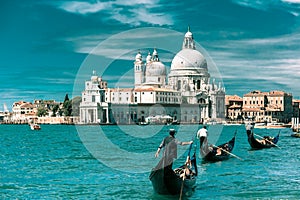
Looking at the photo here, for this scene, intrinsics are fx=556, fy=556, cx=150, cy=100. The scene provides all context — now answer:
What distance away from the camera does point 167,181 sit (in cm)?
830

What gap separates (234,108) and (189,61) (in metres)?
8.48

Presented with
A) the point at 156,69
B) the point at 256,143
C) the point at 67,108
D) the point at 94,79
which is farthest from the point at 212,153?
the point at 156,69

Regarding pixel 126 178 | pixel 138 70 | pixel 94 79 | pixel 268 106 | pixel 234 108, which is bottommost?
pixel 126 178

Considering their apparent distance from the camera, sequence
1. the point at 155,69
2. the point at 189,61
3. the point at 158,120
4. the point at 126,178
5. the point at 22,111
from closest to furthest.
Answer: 1. the point at 126,178
2. the point at 158,120
3. the point at 189,61
4. the point at 155,69
5. the point at 22,111

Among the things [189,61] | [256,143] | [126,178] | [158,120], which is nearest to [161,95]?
[158,120]

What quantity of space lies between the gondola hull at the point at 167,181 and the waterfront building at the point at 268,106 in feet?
196

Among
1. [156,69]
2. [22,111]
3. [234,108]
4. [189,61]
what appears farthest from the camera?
[22,111]

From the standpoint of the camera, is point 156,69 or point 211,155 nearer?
point 211,155

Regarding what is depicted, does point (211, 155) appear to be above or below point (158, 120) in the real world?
below

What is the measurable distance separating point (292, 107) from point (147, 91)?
2122cm

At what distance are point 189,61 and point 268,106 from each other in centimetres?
1170

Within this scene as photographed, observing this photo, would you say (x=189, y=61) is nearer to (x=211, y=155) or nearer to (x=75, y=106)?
(x=75, y=106)

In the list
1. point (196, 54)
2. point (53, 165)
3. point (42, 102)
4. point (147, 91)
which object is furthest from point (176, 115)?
point (53, 165)

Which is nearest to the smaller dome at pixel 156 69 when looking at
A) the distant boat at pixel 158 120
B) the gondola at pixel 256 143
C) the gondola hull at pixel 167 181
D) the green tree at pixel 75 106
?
the green tree at pixel 75 106
